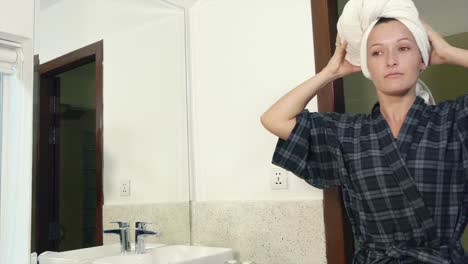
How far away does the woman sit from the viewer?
103cm

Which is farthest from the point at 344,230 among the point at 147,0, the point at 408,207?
the point at 147,0

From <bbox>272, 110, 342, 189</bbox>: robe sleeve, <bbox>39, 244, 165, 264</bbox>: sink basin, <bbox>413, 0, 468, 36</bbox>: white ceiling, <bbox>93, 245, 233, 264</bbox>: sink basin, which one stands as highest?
<bbox>413, 0, 468, 36</bbox>: white ceiling

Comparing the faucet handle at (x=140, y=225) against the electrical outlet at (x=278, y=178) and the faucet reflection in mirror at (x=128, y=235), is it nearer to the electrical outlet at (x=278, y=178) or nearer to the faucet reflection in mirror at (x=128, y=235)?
the faucet reflection in mirror at (x=128, y=235)

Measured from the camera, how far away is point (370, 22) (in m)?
1.11

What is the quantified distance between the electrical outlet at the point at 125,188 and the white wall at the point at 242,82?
309mm

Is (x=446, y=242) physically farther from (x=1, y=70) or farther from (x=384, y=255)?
(x=1, y=70)

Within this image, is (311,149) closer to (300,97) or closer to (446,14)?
(300,97)

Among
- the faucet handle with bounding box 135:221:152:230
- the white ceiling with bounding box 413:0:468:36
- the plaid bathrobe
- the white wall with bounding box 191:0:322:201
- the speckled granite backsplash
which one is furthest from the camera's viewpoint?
the white ceiling with bounding box 413:0:468:36

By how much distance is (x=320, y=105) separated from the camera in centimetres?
142

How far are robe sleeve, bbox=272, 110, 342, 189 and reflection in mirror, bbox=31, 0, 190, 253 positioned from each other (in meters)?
0.71

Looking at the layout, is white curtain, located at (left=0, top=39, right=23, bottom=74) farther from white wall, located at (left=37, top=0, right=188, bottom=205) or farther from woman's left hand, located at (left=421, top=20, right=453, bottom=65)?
woman's left hand, located at (left=421, top=20, right=453, bottom=65)

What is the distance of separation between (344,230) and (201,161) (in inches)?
28.1

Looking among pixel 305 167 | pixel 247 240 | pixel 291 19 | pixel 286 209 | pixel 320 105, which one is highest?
pixel 291 19

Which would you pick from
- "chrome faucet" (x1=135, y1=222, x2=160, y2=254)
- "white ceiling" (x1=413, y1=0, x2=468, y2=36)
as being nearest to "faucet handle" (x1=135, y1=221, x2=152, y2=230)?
"chrome faucet" (x1=135, y1=222, x2=160, y2=254)
